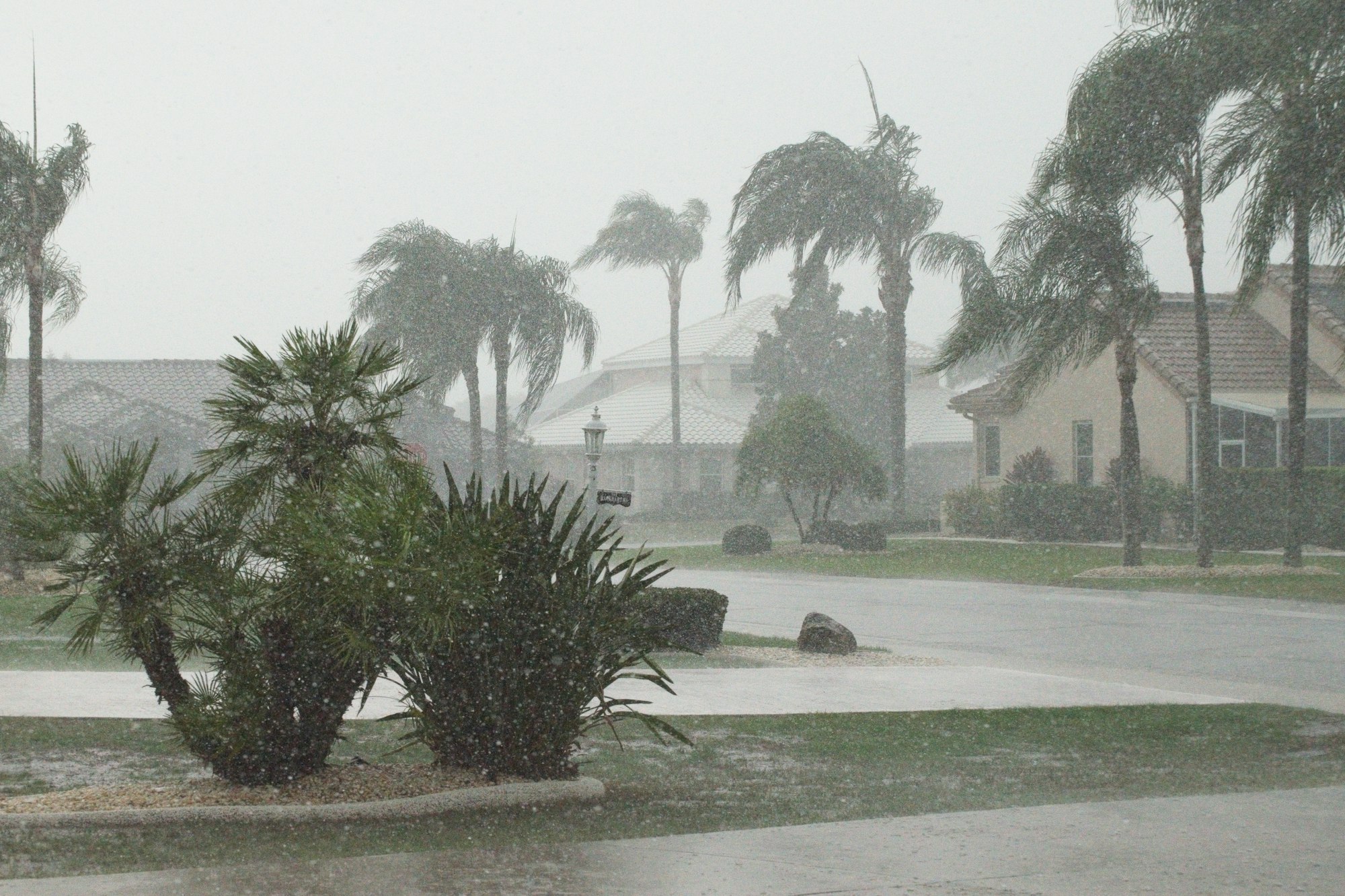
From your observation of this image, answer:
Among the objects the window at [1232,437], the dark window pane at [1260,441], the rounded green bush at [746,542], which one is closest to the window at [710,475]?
the rounded green bush at [746,542]

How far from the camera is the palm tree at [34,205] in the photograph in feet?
78.3

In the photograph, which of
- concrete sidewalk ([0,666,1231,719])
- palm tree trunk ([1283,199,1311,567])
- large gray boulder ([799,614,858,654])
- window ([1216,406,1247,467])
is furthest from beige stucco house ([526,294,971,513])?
concrete sidewalk ([0,666,1231,719])

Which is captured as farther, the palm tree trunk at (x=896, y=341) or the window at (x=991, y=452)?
the window at (x=991, y=452)

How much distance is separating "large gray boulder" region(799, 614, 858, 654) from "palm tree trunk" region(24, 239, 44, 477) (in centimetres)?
1432

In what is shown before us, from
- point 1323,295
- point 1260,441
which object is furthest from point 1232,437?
point 1323,295

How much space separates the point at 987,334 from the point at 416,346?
60.9ft

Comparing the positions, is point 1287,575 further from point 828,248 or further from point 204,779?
point 204,779

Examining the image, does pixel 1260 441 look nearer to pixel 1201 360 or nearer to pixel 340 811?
pixel 1201 360

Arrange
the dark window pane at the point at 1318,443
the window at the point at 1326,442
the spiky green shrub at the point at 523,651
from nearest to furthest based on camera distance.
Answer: the spiky green shrub at the point at 523,651 → the window at the point at 1326,442 → the dark window pane at the point at 1318,443

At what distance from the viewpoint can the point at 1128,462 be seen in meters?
25.7

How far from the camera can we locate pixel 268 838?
6090 mm

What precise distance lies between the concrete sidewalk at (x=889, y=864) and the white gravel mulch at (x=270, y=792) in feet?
3.35

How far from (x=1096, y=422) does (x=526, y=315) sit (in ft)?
51.5

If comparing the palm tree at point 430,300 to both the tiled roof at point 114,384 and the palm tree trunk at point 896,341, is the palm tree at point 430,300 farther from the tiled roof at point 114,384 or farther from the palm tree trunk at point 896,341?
the palm tree trunk at point 896,341
